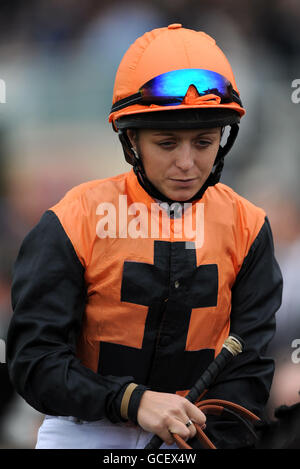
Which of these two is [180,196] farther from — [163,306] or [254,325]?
[254,325]

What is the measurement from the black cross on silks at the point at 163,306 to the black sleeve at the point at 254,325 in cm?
14

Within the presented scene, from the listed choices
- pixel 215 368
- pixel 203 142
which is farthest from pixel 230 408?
pixel 203 142

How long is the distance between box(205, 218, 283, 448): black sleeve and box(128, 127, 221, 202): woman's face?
1.11 feet

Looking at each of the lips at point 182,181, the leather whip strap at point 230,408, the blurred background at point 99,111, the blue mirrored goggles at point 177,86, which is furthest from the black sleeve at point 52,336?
the blurred background at point 99,111

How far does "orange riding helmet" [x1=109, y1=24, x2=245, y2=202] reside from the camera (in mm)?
1668

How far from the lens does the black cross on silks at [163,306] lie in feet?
5.87

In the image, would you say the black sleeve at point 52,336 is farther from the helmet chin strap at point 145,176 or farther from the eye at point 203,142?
the eye at point 203,142

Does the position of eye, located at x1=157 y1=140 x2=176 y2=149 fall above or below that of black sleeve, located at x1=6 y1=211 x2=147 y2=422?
above

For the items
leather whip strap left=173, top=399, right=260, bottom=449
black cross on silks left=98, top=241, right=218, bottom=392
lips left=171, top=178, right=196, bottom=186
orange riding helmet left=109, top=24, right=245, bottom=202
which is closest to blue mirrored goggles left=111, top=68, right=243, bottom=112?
orange riding helmet left=109, top=24, right=245, bottom=202

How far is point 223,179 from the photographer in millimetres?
2922

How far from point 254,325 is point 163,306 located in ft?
1.10

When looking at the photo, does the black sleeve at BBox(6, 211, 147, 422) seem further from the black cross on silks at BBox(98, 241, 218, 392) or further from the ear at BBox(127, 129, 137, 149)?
the ear at BBox(127, 129, 137, 149)

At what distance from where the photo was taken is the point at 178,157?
1.70m

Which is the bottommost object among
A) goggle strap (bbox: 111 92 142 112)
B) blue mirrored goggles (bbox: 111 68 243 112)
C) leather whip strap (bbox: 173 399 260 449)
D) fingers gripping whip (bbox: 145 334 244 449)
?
leather whip strap (bbox: 173 399 260 449)
